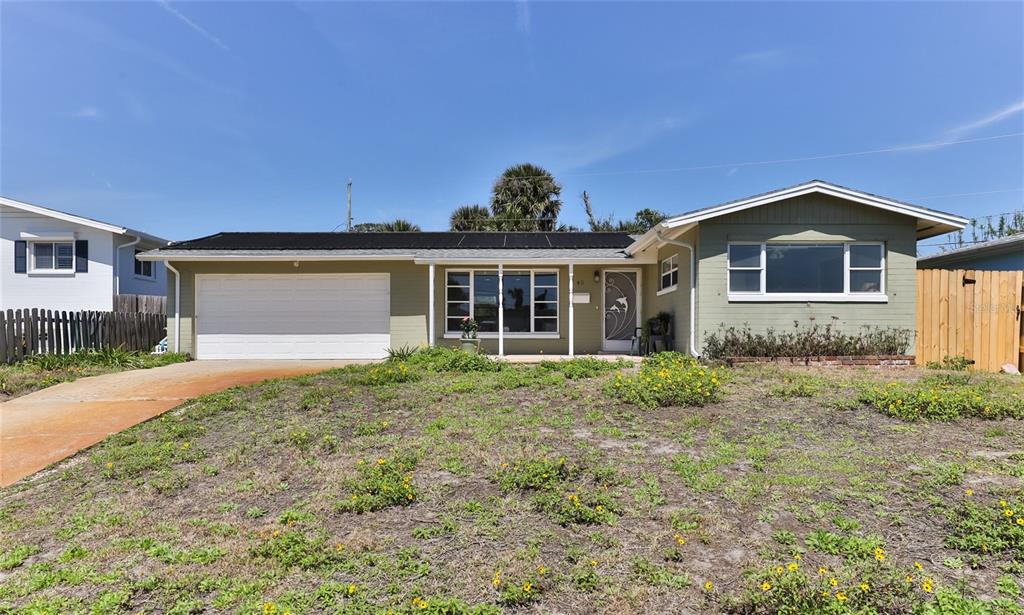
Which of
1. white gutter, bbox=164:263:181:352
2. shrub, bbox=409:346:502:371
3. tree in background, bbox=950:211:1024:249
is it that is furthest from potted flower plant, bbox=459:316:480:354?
tree in background, bbox=950:211:1024:249

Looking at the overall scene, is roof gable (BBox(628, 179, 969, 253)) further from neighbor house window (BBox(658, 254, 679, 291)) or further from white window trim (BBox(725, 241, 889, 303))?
neighbor house window (BBox(658, 254, 679, 291))

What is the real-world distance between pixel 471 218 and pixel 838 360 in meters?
20.1

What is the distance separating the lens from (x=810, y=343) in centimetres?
927

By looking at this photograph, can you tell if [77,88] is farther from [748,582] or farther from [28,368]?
[748,582]

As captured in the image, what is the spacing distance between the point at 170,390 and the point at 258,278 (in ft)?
16.8

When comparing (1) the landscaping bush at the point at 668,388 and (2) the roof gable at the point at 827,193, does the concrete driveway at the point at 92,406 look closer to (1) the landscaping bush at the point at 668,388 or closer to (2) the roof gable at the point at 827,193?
(1) the landscaping bush at the point at 668,388

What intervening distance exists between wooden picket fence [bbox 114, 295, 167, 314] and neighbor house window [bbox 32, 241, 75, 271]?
2347 millimetres

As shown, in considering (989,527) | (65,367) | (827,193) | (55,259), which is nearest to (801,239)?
(827,193)

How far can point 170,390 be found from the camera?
7.66m

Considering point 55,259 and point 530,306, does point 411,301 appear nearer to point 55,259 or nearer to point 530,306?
point 530,306

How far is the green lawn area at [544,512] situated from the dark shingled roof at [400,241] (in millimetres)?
8079

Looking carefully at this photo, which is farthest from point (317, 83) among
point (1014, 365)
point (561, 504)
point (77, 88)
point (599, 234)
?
point (1014, 365)

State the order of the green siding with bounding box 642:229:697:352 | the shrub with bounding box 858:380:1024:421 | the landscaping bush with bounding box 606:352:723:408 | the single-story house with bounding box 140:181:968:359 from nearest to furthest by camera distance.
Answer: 1. the shrub with bounding box 858:380:1024:421
2. the landscaping bush with bounding box 606:352:723:408
3. the green siding with bounding box 642:229:697:352
4. the single-story house with bounding box 140:181:968:359

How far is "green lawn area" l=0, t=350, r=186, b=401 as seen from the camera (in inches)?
315
